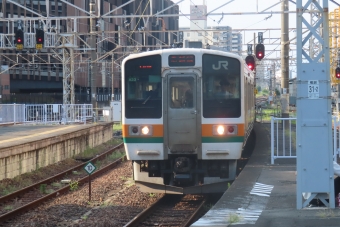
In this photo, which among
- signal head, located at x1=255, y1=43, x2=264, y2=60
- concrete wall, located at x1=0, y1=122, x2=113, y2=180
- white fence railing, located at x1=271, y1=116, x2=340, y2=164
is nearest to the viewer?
white fence railing, located at x1=271, y1=116, x2=340, y2=164

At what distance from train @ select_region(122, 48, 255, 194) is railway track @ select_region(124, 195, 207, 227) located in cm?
35

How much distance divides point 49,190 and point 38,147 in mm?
3043

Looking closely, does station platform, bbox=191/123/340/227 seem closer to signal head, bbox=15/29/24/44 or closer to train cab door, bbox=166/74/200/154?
train cab door, bbox=166/74/200/154

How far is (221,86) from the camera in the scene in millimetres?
10883

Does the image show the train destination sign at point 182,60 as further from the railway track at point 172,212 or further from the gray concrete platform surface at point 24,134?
the gray concrete platform surface at point 24,134

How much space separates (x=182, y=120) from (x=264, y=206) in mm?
Answer: 2740

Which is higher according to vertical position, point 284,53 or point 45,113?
point 284,53

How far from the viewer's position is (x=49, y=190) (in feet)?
43.1

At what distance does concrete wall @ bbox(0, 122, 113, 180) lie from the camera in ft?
45.4

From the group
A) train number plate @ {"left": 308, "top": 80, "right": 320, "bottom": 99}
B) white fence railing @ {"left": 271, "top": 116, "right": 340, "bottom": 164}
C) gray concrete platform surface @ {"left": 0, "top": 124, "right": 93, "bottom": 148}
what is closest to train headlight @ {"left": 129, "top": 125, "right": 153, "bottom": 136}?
white fence railing @ {"left": 271, "top": 116, "right": 340, "bottom": 164}

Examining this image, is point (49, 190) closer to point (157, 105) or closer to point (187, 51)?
point (157, 105)

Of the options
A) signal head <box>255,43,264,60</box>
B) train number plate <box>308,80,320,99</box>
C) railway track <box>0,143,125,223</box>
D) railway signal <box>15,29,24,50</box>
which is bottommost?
railway track <box>0,143,125,223</box>

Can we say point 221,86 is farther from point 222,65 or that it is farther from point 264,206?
point 264,206

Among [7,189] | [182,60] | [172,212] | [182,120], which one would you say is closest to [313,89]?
[182,120]
